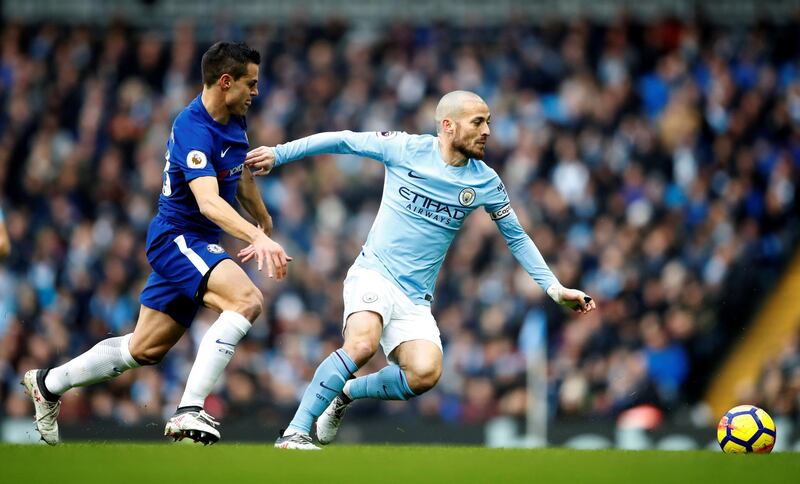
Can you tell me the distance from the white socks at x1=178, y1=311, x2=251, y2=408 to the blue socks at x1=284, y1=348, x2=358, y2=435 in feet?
1.78

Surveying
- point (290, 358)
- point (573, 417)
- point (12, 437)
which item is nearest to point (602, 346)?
point (573, 417)

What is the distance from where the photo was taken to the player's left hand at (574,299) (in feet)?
26.1

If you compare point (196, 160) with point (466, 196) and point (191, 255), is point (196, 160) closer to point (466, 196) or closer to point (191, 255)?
point (191, 255)

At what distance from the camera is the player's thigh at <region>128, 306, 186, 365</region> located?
7.75 m

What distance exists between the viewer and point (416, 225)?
809 centimetres

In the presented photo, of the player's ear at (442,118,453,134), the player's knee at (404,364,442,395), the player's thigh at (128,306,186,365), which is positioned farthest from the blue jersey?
the player's knee at (404,364,442,395)

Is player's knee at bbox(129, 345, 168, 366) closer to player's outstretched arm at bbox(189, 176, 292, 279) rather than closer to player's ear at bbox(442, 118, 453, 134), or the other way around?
player's outstretched arm at bbox(189, 176, 292, 279)

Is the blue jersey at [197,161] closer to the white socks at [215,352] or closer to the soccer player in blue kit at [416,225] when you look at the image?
the soccer player in blue kit at [416,225]

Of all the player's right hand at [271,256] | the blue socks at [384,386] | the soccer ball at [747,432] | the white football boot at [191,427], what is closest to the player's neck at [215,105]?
the player's right hand at [271,256]

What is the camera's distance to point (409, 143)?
321 inches

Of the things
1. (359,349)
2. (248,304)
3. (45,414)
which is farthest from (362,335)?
(45,414)

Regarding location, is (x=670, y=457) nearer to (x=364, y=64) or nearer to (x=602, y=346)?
(x=602, y=346)

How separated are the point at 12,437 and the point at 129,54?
7.25 m

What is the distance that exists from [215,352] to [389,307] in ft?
3.95
